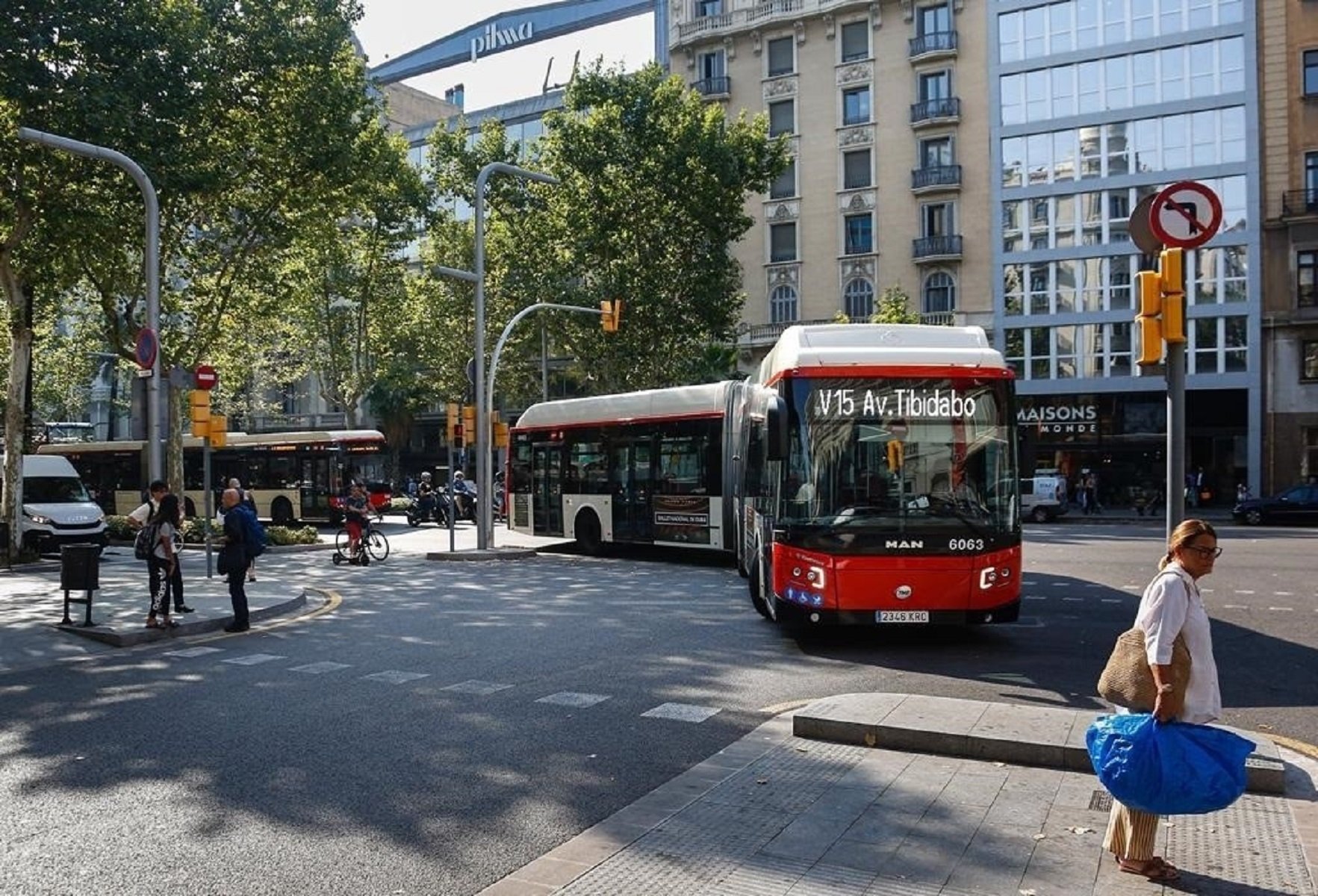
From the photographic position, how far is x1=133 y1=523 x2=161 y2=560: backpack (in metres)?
12.4

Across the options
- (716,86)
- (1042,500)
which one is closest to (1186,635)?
(1042,500)

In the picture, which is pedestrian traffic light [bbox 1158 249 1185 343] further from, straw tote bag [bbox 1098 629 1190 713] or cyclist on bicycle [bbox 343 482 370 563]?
cyclist on bicycle [bbox 343 482 370 563]

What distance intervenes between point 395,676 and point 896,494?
190 inches

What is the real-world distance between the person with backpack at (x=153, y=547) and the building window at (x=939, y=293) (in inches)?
1444

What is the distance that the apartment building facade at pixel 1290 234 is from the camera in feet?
129

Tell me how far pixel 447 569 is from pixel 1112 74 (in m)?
34.1

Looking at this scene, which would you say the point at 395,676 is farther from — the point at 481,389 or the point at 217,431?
the point at 481,389

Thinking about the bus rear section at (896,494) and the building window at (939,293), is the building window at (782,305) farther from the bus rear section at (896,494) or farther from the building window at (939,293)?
the bus rear section at (896,494)

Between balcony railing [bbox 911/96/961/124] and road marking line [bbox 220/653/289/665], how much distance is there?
132ft

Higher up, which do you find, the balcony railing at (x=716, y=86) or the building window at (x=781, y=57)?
the building window at (x=781, y=57)

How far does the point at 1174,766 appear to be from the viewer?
177 inches

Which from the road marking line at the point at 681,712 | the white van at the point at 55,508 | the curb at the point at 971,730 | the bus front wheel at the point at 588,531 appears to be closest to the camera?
the curb at the point at 971,730

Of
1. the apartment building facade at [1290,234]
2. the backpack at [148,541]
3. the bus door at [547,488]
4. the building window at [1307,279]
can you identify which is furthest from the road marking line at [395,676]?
the building window at [1307,279]

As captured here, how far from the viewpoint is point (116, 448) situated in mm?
36062
